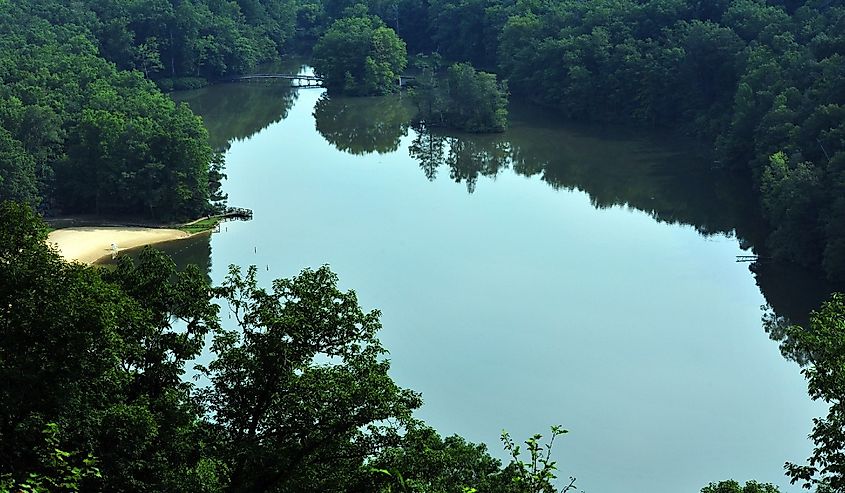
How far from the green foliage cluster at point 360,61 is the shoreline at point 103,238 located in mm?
31284

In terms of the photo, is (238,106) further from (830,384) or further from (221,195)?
(830,384)

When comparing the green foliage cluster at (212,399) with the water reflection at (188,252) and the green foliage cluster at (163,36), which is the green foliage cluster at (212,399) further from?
the green foliage cluster at (163,36)

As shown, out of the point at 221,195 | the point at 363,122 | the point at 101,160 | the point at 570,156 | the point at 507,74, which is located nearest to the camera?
the point at 101,160

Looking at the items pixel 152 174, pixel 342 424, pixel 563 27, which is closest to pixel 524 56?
pixel 563 27

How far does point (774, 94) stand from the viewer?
47.2 metres

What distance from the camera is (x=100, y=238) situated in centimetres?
4084

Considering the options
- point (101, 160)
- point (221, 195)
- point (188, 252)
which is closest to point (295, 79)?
point (221, 195)

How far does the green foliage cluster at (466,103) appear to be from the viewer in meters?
59.8

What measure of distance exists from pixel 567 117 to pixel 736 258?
26016 mm

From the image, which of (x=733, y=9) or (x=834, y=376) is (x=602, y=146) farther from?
(x=834, y=376)

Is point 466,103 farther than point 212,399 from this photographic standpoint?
Yes

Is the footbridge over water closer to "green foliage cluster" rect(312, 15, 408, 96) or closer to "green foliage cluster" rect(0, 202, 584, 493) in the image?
"green foliage cluster" rect(312, 15, 408, 96)

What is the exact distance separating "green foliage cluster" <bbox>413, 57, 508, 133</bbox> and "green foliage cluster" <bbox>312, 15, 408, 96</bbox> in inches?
361

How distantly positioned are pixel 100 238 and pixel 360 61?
3479 centimetres
